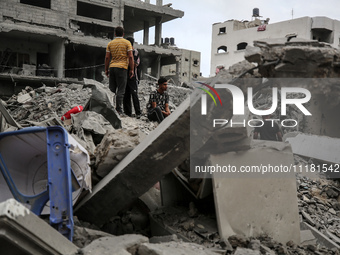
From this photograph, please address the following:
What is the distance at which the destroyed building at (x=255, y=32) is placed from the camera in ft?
89.5

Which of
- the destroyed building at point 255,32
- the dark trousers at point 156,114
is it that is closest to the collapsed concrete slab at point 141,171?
the dark trousers at point 156,114

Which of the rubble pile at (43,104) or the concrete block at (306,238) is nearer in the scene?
the concrete block at (306,238)

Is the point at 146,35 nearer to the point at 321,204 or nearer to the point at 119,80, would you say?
the point at 119,80

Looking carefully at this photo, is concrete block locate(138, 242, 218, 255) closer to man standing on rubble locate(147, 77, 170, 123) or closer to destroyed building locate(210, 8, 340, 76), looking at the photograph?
man standing on rubble locate(147, 77, 170, 123)

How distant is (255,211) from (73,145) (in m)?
1.58

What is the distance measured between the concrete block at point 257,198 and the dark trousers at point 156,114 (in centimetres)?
340

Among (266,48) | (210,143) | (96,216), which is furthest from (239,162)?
(96,216)

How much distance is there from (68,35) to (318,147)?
47.5ft

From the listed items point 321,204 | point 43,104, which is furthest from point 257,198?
point 43,104

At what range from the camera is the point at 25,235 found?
6.31ft

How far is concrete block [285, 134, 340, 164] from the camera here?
277 inches

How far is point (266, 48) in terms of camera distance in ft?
9.05

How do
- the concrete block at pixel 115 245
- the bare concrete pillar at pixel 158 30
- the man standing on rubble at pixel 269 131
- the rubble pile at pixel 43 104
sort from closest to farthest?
the concrete block at pixel 115 245, the man standing on rubble at pixel 269 131, the rubble pile at pixel 43 104, the bare concrete pillar at pixel 158 30

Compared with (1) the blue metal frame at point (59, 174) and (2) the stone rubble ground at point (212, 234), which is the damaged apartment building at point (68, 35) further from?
(1) the blue metal frame at point (59, 174)
